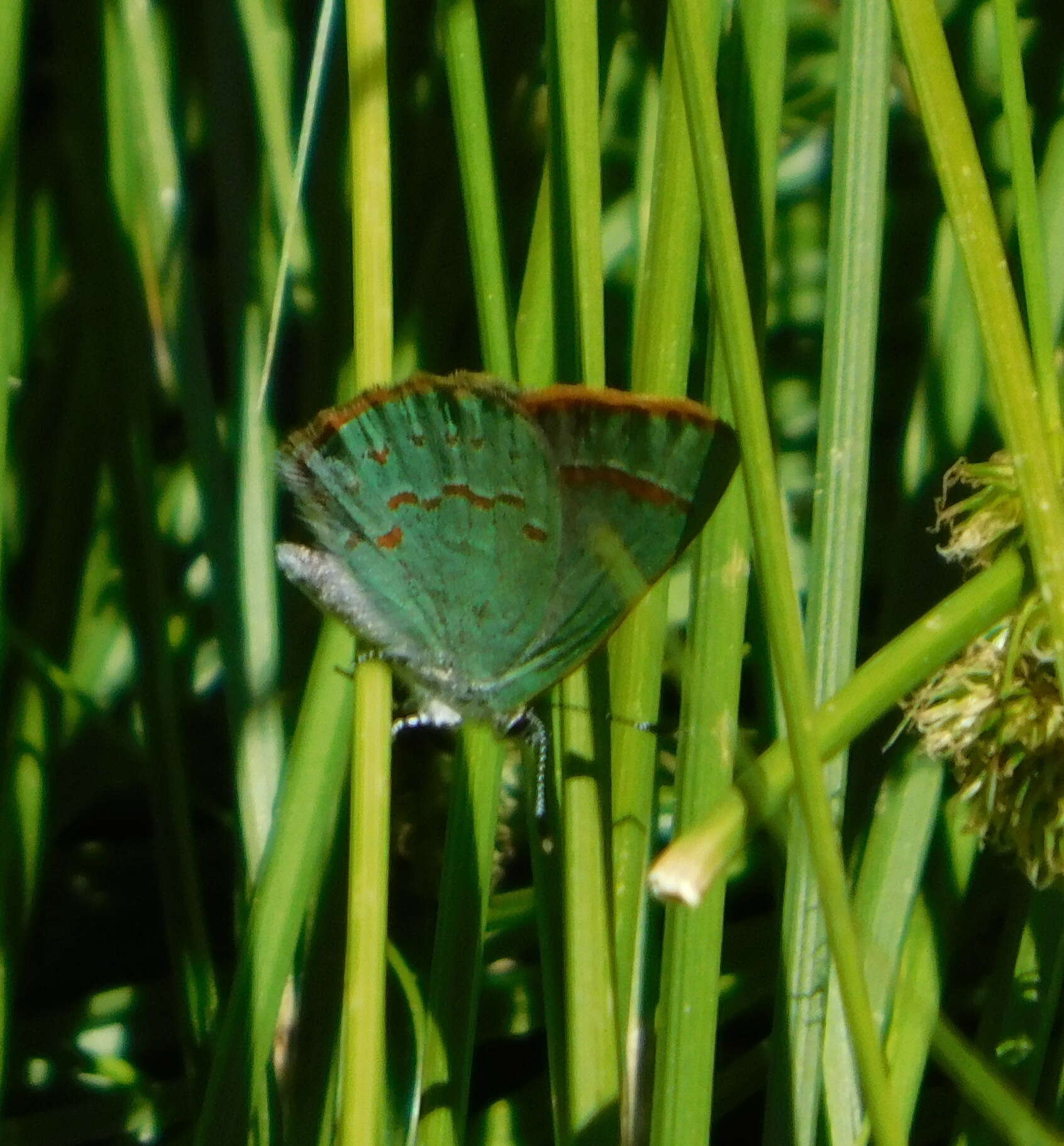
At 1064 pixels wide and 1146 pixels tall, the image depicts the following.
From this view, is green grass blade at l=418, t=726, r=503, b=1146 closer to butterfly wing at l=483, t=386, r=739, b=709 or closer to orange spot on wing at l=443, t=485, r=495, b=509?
butterfly wing at l=483, t=386, r=739, b=709

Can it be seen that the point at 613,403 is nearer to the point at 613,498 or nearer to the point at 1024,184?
the point at 613,498

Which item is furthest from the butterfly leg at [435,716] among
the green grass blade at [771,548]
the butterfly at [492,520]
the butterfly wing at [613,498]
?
the green grass blade at [771,548]

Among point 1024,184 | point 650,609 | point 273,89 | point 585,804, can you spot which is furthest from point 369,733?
point 273,89

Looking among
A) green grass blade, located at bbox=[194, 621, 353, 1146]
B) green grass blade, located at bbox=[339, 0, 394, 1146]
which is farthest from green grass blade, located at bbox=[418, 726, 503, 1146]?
green grass blade, located at bbox=[339, 0, 394, 1146]

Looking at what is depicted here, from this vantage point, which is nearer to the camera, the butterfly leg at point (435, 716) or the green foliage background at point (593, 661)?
the green foliage background at point (593, 661)

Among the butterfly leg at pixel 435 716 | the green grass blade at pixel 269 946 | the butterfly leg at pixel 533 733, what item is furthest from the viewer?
the butterfly leg at pixel 435 716

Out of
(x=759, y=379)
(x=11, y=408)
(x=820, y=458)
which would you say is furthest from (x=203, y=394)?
(x=759, y=379)

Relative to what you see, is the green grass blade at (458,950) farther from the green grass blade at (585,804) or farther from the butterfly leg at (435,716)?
the butterfly leg at (435,716)

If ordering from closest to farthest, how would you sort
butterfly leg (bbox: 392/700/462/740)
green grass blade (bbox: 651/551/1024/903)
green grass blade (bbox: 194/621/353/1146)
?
1. green grass blade (bbox: 651/551/1024/903)
2. green grass blade (bbox: 194/621/353/1146)
3. butterfly leg (bbox: 392/700/462/740)

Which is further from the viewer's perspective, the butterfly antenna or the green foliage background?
the butterfly antenna
